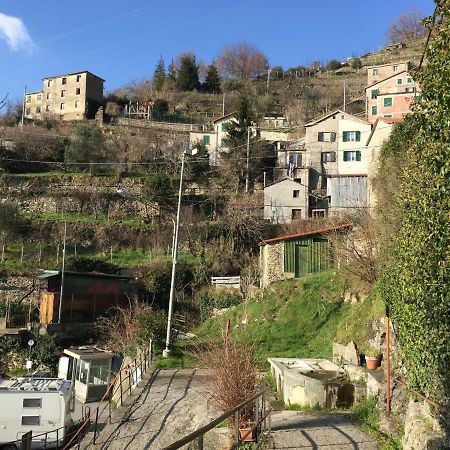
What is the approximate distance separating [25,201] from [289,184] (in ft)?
80.7

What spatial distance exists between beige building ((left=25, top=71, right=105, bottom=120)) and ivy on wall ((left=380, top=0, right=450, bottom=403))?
62214 mm

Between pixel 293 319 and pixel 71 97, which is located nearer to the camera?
pixel 293 319

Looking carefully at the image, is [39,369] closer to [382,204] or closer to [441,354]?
[382,204]

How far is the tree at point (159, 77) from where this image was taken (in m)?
78.6

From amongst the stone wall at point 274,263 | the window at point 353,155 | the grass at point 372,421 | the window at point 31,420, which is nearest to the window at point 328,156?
the window at point 353,155

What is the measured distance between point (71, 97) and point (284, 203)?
4045 cm

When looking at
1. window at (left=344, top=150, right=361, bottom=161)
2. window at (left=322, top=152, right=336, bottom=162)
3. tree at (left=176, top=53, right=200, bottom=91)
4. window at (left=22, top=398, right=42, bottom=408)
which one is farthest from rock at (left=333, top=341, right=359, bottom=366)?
tree at (left=176, top=53, right=200, bottom=91)

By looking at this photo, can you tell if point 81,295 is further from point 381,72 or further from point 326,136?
point 381,72

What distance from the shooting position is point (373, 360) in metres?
11.0

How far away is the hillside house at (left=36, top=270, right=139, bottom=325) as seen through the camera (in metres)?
28.2

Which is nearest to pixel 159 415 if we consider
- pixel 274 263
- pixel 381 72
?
pixel 274 263

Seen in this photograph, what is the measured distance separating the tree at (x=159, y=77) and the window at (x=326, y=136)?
39814 millimetres

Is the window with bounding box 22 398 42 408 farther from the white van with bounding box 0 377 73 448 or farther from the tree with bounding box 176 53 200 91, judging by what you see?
the tree with bounding box 176 53 200 91

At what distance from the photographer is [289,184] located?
41.4 m
